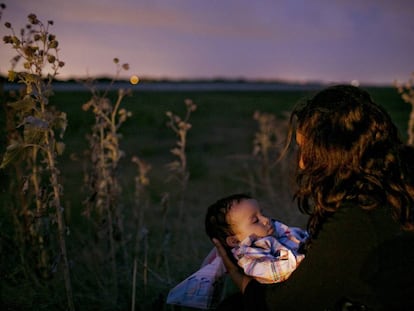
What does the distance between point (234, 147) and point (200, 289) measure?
10.2m

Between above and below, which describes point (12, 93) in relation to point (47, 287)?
above

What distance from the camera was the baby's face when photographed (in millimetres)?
2592

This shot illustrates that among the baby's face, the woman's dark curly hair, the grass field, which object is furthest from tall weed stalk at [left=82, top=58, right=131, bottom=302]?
the woman's dark curly hair

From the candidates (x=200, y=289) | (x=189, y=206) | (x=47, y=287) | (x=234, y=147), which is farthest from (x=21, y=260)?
(x=234, y=147)

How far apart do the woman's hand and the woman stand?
0.65 ft

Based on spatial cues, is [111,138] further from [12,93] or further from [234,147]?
[234,147]

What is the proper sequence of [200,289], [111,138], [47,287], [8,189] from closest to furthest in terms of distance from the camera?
[200,289]
[111,138]
[47,287]
[8,189]

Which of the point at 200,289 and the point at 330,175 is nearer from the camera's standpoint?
the point at 330,175

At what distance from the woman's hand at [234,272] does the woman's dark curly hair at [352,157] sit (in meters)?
0.47

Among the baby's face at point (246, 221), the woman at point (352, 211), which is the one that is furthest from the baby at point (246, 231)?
the woman at point (352, 211)

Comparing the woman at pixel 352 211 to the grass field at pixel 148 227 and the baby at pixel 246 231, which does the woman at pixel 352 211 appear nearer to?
the baby at pixel 246 231

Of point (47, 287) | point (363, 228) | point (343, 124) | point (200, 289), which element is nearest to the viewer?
point (363, 228)

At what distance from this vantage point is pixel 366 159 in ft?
5.90

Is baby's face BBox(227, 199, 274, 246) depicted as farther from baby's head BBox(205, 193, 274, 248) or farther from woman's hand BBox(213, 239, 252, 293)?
woman's hand BBox(213, 239, 252, 293)
